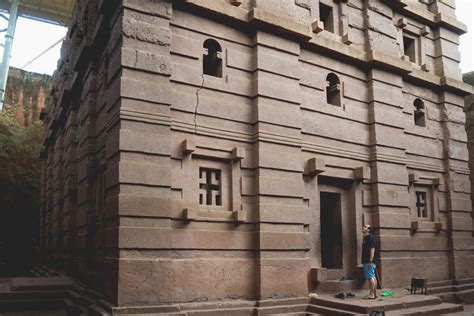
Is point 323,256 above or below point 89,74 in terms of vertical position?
below

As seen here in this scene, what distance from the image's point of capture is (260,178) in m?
10.1

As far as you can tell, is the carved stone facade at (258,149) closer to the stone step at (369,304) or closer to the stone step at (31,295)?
the stone step at (369,304)

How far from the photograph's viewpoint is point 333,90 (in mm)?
12422

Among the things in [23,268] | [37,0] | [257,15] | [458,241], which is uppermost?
[37,0]

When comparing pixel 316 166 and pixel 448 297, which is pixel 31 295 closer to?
pixel 316 166

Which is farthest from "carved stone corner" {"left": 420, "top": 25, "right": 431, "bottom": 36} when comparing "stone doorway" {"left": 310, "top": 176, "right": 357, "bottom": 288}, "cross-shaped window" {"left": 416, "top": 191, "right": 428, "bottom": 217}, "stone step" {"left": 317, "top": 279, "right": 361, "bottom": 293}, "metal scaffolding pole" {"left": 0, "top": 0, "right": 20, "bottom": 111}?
"metal scaffolding pole" {"left": 0, "top": 0, "right": 20, "bottom": 111}

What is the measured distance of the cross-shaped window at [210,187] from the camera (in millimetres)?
9664

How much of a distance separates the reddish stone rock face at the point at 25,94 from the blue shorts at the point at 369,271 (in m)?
27.9

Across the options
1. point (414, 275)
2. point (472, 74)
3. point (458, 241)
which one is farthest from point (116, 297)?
point (472, 74)

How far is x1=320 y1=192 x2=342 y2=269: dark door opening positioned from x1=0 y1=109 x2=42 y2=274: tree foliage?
62.8 feet

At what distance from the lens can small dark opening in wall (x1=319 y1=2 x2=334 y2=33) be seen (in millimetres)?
12797

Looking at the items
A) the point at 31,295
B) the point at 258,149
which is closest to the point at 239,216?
the point at 258,149

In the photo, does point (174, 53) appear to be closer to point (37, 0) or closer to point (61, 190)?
point (61, 190)

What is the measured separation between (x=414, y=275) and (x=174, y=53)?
9379mm
